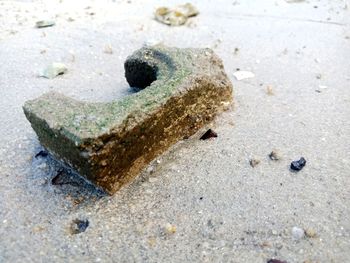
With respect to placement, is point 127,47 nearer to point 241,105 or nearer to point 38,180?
point 241,105

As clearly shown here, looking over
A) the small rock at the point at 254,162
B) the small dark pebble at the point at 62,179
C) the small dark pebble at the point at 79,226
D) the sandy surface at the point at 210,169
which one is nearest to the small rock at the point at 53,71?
the sandy surface at the point at 210,169

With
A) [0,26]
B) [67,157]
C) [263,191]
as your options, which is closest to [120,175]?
[67,157]

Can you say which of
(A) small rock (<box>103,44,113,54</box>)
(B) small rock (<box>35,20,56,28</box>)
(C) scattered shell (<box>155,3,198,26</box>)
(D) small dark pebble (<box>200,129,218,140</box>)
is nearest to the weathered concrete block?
(D) small dark pebble (<box>200,129,218,140</box>)

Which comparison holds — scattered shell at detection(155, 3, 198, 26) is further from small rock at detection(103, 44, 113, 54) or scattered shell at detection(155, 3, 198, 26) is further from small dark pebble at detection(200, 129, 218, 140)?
small dark pebble at detection(200, 129, 218, 140)

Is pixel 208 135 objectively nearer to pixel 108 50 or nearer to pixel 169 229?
pixel 169 229

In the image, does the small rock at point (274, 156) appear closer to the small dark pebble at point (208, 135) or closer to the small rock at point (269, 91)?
the small dark pebble at point (208, 135)
